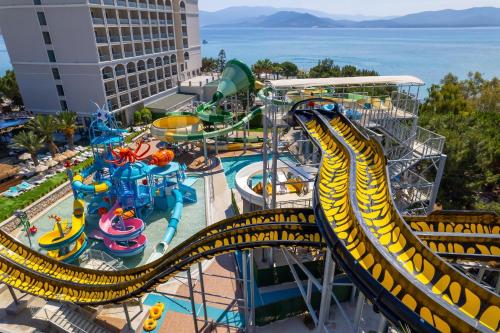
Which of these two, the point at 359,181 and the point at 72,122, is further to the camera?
the point at 72,122

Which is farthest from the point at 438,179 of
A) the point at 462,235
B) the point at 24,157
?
the point at 24,157

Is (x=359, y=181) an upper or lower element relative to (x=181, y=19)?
lower

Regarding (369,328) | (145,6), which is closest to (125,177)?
(369,328)

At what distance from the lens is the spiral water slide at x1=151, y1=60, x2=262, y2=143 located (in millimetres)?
36438

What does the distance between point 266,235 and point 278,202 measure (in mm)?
7125

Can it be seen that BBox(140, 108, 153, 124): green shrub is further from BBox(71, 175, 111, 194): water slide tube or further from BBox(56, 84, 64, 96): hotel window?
BBox(71, 175, 111, 194): water slide tube

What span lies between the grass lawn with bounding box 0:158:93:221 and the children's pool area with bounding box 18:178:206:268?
5.47ft

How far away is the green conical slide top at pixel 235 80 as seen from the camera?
39.0 metres

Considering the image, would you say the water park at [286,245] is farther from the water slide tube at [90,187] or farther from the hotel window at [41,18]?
the hotel window at [41,18]

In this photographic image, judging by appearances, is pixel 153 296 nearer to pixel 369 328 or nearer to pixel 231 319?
pixel 231 319

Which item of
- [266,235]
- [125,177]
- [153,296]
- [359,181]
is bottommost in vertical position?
[153,296]

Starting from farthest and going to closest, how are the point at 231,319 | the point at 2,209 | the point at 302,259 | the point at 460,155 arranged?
1. the point at 2,209
2. the point at 460,155
3. the point at 302,259
4. the point at 231,319

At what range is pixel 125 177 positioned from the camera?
81.8 ft

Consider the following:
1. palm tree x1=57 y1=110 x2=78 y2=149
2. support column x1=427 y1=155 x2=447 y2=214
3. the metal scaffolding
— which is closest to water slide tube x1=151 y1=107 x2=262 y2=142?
palm tree x1=57 y1=110 x2=78 y2=149
